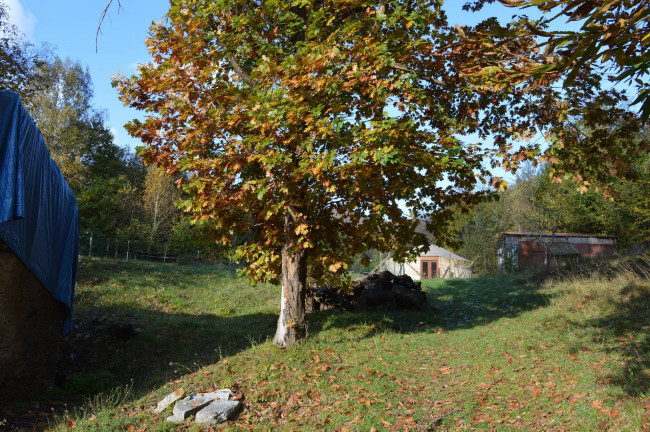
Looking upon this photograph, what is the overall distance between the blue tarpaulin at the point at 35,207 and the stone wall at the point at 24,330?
0.55 ft

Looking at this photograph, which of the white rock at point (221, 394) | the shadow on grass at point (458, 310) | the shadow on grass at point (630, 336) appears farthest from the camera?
the shadow on grass at point (458, 310)

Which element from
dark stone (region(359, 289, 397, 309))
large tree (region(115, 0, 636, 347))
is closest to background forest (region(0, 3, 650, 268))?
dark stone (region(359, 289, 397, 309))

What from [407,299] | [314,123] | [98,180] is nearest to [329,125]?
[314,123]

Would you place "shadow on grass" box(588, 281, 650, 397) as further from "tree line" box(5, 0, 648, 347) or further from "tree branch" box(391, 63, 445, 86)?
"tree branch" box(391, 63, 445, 86)

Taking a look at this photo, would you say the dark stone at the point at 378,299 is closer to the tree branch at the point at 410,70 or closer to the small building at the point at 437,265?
the tree branch at the point at 410,70

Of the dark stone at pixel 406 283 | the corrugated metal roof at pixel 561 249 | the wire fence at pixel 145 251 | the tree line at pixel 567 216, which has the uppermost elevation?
the tree line at pixel 567 216

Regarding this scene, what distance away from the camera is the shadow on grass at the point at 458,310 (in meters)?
10.8

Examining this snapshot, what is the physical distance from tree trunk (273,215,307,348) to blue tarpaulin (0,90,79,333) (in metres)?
4.08

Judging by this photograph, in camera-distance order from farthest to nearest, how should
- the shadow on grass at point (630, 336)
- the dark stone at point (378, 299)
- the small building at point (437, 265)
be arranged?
Result: 1. the small building at point (437, 265)
2. the dark stone at point (378, 299)
3. the shadow on grass at point (630, 336)

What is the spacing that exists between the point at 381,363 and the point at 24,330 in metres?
5.93

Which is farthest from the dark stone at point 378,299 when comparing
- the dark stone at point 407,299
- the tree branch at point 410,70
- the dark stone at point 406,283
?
the tree branch at point 410,70

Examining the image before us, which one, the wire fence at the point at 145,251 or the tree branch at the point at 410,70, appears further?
the wire fence at the point at 145,251

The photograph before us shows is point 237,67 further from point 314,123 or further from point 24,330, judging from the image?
point 24,330

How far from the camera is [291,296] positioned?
27.0ft
